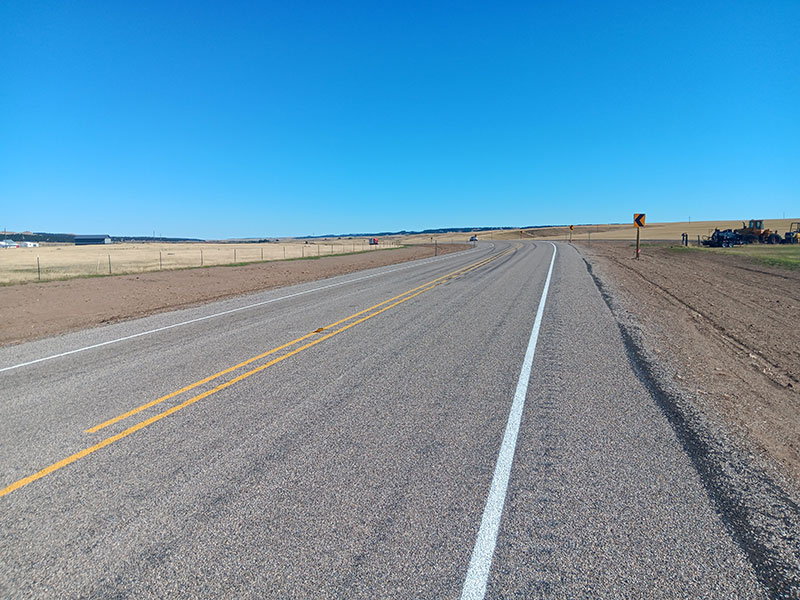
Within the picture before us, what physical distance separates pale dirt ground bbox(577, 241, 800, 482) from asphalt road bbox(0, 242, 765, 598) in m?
0.93

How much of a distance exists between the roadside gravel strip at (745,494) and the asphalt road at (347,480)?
12cm

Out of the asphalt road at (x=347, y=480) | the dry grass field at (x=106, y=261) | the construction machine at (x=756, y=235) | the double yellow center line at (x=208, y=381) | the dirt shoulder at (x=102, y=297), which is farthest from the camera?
the construction machine at (x=756, y=235)

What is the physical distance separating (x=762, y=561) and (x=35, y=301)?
21.0 m

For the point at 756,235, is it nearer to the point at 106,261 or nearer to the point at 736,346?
the point at 736,346

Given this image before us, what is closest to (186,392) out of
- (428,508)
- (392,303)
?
(428,508)

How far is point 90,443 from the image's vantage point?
200 inches

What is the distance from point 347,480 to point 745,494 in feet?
10.7

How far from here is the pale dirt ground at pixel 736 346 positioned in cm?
568

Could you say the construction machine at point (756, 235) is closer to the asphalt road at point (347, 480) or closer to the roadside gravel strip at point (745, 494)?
the asphalt road at point (347, 480)

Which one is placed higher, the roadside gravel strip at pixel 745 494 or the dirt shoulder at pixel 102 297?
the dirt shoulder at pixel 102 297

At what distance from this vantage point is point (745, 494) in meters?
4.00

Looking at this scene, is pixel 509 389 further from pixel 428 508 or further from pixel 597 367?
pixel 428 508

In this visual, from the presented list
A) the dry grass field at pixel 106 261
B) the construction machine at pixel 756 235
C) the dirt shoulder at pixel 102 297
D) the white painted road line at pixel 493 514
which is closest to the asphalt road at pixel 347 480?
the white painted road line at pixel 493 514

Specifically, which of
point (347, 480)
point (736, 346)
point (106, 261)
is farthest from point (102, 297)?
point (106, 261)
